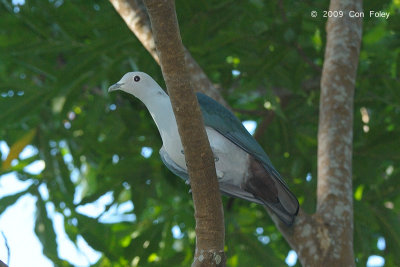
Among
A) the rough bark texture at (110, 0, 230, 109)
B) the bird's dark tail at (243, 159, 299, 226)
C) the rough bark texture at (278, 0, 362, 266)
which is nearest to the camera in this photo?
the rough bark texture at (278, 0, 362, 266)

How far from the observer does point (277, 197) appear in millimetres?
3914

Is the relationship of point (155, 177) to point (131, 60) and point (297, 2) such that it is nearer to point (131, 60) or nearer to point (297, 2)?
point (131, 60)

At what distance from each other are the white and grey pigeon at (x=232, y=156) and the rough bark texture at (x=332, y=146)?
18 centimetres

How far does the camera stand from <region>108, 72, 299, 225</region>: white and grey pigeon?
3811mm

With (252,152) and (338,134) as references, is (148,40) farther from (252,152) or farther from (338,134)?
(338,134)

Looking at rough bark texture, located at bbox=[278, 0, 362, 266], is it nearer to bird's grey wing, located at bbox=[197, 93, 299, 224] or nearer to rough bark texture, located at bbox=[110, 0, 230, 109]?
bird's grey wing, located at bbox=[197, 93, 299, 224]

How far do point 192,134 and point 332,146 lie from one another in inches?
55.4

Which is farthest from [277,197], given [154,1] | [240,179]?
[154,1]

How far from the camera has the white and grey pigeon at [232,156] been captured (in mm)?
3811

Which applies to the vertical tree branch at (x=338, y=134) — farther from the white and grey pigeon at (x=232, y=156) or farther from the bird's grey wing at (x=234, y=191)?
the bird's grey wing at (x=234, y=191)

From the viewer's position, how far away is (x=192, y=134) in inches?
118

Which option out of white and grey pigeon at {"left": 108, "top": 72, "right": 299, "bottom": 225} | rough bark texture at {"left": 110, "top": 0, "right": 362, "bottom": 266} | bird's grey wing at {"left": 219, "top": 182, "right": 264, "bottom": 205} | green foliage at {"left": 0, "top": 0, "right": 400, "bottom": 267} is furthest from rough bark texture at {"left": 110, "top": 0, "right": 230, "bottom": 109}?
bird's grey wing at {"left": 219, "top": 182, "right": 264, "bottom": 205}

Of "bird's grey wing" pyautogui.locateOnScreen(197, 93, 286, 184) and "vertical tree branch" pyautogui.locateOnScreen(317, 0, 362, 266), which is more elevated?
"bird's grey wing" pyautogui.locateOnScreen(197, 93, 286, 184)

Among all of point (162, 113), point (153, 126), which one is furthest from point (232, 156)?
point (153, 126)
